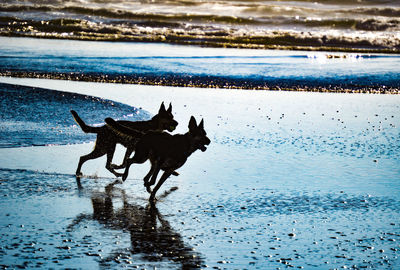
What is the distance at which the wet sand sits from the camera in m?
6.71

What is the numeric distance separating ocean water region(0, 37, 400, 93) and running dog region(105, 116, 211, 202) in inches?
449

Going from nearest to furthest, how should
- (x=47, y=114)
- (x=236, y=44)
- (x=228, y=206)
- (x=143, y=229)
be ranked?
(x=143, y=229) → (x=228, y=206) → (x=47, y=114) → (x=236, y=44)

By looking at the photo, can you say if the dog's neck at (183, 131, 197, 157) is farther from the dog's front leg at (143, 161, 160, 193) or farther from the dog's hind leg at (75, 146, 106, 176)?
the dog's hind leg at (75, 146, 106, 176)

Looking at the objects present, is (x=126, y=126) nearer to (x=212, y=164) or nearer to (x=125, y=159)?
(x=125, y=159)

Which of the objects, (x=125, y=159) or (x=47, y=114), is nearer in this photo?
(x=125, y=159)

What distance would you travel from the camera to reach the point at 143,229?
754 centimetres

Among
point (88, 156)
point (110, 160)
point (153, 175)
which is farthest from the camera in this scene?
point (110, 160)

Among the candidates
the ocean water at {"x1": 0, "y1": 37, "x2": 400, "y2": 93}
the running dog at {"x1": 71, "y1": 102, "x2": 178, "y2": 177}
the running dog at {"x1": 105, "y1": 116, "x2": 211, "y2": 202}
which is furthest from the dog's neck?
the ocean water at {"x1": 0, "y1": 37, "x2": 400, "y2": 93}

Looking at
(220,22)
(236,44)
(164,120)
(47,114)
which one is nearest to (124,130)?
(164,120)

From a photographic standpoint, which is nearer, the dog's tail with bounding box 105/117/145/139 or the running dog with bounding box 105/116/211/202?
the running dog with bounding box 105/116/211/202

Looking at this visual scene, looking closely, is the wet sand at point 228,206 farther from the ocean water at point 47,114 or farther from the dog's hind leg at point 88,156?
the ocean water at point 47,114

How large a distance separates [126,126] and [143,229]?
227 cm

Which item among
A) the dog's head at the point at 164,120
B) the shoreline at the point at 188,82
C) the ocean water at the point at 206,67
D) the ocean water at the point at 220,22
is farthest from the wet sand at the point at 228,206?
the ocean water at the point at 220,22

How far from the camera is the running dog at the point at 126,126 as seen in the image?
9562mm
